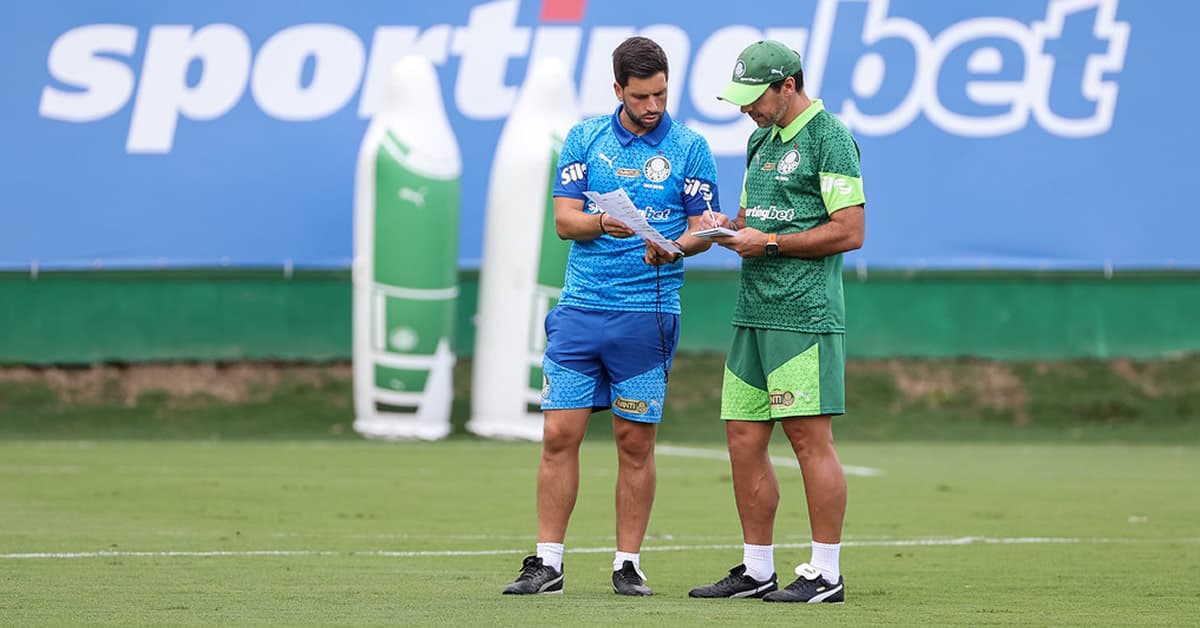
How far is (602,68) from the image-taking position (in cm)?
1775

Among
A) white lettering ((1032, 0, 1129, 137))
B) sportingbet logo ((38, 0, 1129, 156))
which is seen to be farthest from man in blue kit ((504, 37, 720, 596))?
white lettering ((1032, 0, 1129, 137))


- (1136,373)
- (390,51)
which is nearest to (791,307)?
(390,51)

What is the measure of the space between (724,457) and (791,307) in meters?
8.64

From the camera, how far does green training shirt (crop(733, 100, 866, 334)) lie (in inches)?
256

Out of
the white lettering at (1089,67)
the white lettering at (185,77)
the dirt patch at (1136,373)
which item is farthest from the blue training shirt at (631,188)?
the dirt patch at (1136,373)

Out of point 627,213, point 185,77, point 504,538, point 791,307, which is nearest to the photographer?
point 627,213

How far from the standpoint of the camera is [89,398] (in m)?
17.3

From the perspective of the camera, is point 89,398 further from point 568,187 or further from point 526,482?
point 568,187

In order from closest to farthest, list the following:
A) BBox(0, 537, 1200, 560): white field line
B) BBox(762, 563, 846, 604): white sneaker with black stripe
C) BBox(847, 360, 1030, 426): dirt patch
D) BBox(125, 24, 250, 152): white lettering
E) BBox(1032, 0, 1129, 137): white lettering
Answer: BBox(762, 563, 846, 604): white sneaker with black stripe, BBox(0, 537, 1200, 560): white field line, BBox(125, 24, 250, 152): white lettering, BBox(1032, 0, 1129, 137): white lettering, BBox(847, 360, 1030, 426): dirt patch

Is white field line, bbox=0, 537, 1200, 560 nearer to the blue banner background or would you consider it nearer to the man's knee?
the man's knee

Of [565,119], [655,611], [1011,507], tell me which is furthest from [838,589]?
[565,119]

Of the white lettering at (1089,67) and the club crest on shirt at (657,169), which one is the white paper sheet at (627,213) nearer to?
the club crest on shirt at (657,169)

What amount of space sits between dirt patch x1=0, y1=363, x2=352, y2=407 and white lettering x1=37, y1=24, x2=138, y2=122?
230cm

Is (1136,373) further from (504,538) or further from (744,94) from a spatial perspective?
(744,94)
